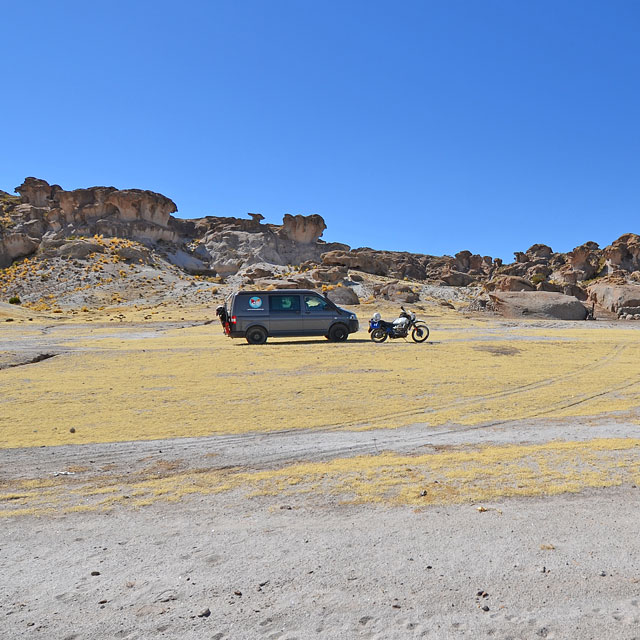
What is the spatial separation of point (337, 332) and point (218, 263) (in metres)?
64.3

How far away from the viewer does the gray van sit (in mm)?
17531

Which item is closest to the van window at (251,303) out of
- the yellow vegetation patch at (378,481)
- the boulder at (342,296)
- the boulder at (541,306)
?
the yellow vegetation patch at (378,481)

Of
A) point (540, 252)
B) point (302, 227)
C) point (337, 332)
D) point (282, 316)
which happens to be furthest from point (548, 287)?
point (540, 252)

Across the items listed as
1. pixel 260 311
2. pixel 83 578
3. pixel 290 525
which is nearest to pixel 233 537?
pixel 290 525

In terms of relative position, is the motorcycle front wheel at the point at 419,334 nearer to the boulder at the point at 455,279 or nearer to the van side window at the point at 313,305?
the van side window at the point at 313,305

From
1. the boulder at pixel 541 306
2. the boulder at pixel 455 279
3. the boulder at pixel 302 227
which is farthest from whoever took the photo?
the boulder at pixel 302 227

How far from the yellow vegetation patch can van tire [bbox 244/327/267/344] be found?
39.8 ft

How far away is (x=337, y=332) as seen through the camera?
18281 millimetres

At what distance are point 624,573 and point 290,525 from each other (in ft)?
7.65

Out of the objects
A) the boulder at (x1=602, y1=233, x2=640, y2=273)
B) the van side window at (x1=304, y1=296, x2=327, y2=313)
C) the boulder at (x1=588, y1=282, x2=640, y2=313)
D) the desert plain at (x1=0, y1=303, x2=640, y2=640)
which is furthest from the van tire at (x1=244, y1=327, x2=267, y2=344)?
the boulder at (x1=602, y1=233, x2=640, y2=273)

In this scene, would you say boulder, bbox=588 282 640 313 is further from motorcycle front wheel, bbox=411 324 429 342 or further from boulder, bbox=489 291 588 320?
motorcycle front wheel, bbox=411 324 429 342

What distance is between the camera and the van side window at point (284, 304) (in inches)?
700

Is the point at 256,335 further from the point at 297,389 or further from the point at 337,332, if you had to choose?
the point at 297,389

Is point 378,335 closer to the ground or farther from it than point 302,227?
closer to the ground
